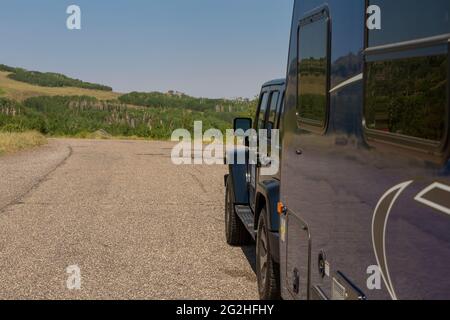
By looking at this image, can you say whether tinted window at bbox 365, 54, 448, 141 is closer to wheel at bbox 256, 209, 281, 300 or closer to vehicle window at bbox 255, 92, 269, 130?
wheel at bbox 256, 209, 281, 300

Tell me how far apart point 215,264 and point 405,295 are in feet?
17.7

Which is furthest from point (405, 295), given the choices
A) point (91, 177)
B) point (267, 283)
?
point (91, 177)

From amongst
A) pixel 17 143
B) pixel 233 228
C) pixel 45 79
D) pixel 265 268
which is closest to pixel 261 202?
pixel 265 268

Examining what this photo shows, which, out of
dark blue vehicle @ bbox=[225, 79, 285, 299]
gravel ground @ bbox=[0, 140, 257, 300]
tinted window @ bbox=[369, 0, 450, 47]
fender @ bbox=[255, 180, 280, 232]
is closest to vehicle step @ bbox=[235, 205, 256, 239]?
dark blue vehicle @ bbox=[225, 79, 285, 299]

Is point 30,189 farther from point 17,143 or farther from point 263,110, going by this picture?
point 17,143

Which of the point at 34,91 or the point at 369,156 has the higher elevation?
the point at 34,91

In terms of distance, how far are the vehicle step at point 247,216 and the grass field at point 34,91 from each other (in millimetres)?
90242

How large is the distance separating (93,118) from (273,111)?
7216 centimetres

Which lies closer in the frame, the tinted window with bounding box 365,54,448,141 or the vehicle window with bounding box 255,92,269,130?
the tinted window with bounding box 365,54,448,141

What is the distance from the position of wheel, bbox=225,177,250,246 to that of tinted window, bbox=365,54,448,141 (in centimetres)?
561

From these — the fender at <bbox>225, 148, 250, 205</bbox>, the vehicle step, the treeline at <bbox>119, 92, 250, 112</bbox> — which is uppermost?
the treeline at <bbox>119, 92, 250, 112</bbox>

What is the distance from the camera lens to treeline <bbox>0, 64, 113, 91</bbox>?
119 metres

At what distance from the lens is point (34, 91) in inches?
4043
